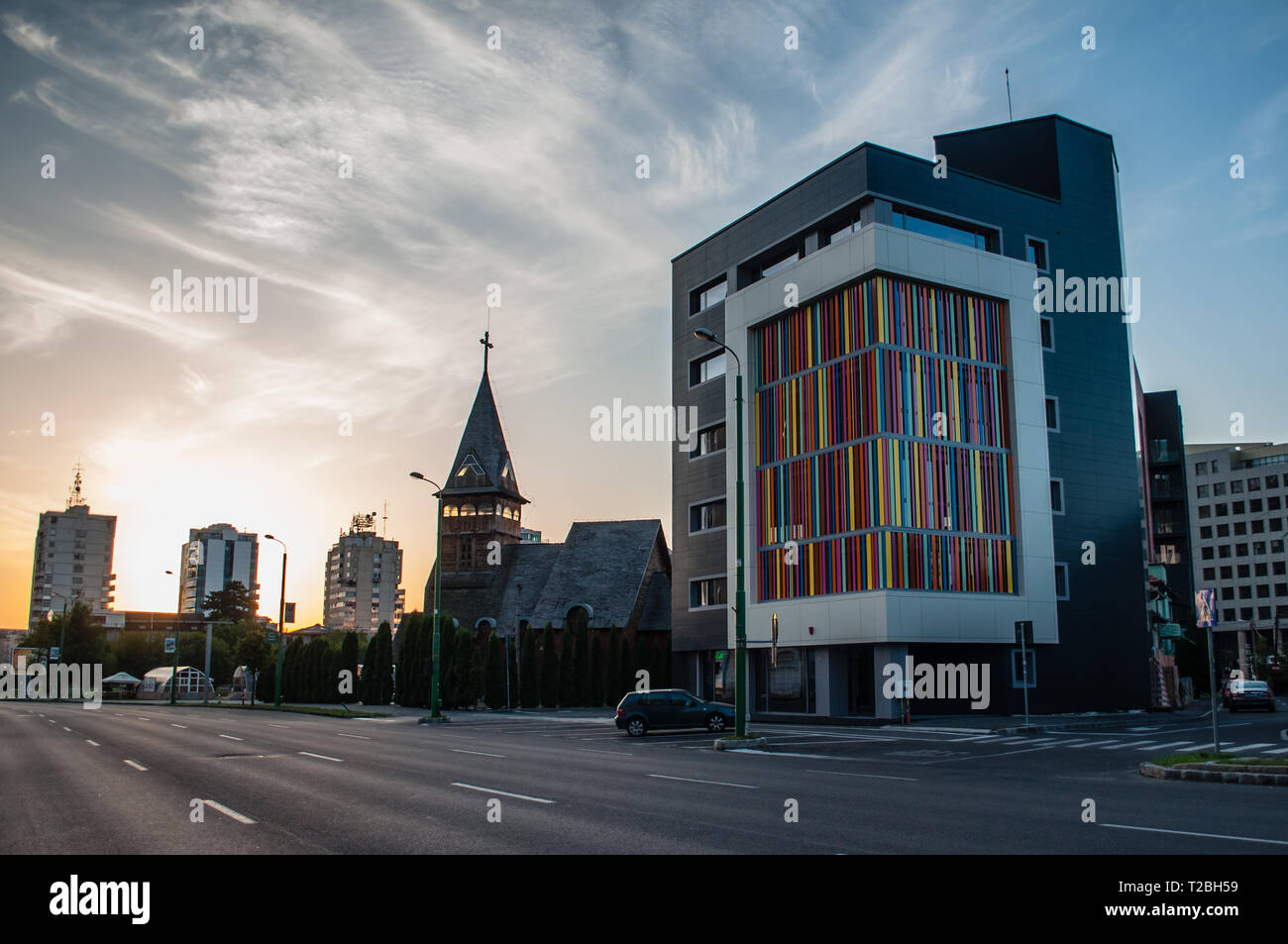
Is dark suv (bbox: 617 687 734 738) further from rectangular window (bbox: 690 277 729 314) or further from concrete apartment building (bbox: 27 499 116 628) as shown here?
concrete apartment building (bbox: 27 499 116 628)

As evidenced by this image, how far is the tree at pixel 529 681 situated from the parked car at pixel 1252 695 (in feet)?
122

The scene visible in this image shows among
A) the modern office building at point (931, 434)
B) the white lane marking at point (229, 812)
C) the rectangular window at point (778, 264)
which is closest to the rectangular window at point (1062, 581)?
the modern office building at point (931, 434)

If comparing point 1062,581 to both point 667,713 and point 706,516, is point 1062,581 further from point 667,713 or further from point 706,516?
point 667,713

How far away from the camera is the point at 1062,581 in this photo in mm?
42750

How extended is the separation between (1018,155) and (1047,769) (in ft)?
123

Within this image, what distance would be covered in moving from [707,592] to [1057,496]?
16.9 m

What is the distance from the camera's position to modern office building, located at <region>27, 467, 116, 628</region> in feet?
616

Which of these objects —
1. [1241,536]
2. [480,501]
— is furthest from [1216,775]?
[1241,536]

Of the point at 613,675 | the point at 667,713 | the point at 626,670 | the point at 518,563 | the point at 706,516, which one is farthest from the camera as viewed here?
the point at 518,563

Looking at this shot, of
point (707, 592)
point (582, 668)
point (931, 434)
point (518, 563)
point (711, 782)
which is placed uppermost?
point (931, 434)

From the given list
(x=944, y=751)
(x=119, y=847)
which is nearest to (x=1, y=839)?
(x=119, y=847)

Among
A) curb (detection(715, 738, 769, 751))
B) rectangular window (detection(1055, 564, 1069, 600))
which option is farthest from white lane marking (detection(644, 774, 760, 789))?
rectangular window (detection(1055, 564, 1069, 600))

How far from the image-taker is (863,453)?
3897cm

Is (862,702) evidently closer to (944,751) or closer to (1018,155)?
(944,751)
